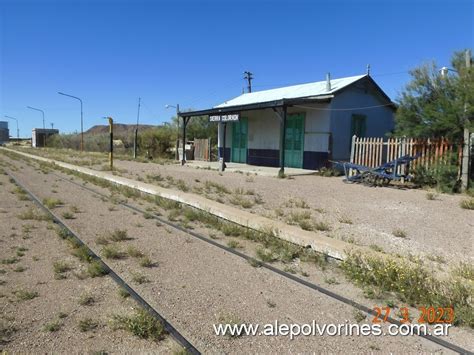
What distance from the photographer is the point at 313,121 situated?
19.5 metres

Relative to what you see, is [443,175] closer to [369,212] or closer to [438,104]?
[438,104]

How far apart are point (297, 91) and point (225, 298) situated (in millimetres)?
20162

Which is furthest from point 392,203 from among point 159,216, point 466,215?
point 159,216

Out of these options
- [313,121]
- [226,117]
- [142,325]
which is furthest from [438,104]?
[142,325]

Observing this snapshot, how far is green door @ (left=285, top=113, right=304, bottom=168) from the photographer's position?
20266mm

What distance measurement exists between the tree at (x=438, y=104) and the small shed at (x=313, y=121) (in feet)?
13.7

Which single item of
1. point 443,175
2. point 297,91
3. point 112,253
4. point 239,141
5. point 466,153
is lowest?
point 112,253

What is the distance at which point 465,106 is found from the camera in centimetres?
1204

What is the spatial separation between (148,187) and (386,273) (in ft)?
30.8

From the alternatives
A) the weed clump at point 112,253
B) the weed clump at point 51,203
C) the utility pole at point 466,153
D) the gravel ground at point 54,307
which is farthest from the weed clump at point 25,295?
the utility pole at point 466,153

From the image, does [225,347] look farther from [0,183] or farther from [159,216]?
[0,183]

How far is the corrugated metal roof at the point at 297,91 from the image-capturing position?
65.5 feet

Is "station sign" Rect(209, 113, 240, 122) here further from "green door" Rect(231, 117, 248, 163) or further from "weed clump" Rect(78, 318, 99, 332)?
"weed clump" Rect(78, 318, 99, 332)

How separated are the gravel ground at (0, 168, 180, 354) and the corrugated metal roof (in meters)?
15.4
